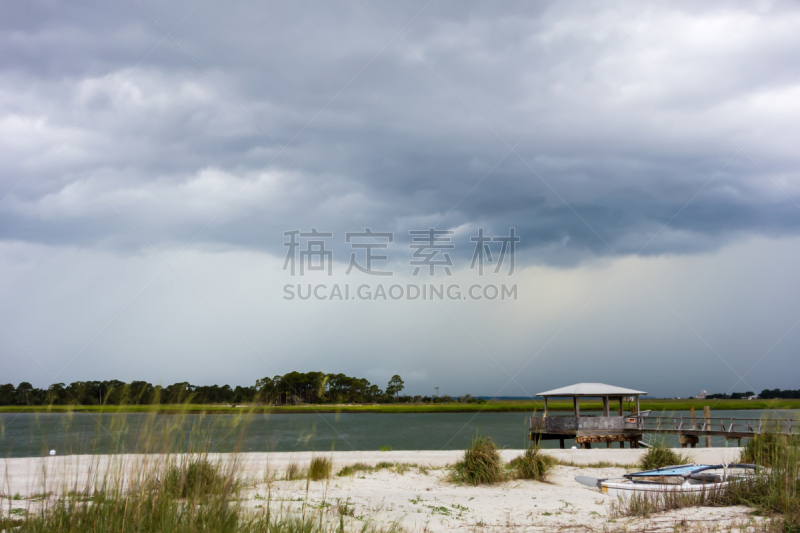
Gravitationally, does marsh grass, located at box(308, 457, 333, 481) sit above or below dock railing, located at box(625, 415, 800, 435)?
above

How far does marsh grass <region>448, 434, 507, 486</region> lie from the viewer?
10648 mm

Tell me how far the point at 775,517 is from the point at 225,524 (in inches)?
237

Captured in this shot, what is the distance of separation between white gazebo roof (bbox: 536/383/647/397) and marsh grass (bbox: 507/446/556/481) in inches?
626

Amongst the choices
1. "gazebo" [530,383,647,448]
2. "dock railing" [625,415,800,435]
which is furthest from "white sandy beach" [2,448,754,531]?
"gazebo" [530,383,647,448]

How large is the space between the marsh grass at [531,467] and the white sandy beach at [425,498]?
32 cm

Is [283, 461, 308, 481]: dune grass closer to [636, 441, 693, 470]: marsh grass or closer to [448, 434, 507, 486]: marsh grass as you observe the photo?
[448, 434, 507, 486]: marsh grass

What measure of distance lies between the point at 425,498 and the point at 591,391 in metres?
20.2

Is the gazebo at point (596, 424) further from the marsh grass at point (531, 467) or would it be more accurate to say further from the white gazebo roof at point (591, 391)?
the marsh grass at point (531, 467)

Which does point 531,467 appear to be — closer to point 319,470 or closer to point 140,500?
point 319,470

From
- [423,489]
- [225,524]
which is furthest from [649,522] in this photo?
[225,524]

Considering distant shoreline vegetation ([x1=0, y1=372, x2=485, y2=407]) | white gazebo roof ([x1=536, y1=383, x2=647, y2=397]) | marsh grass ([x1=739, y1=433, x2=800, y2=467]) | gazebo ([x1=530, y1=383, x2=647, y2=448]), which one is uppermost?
distant shoreline vegetation ([x1=0, y1=372, x2=485, y2=407])

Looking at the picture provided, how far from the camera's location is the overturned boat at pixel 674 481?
8.07 metres

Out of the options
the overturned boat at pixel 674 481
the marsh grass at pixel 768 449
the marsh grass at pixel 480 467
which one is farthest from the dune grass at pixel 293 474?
the marsh grass at pixel 768 449

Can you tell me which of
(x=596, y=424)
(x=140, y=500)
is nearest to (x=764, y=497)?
(x=140, y=500)
